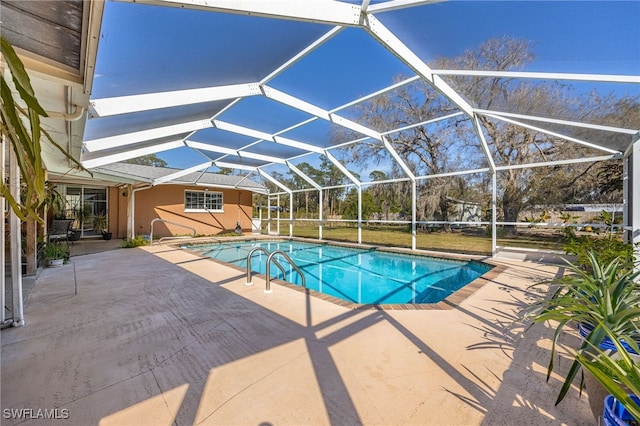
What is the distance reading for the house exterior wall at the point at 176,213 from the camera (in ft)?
40.3

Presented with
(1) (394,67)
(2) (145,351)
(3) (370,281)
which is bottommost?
(3) (370,281)

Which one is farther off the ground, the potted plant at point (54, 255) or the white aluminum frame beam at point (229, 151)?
the white aluminum frame beam at point (229, 151)

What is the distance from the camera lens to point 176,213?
13.5m

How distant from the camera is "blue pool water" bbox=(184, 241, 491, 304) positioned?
609 cm

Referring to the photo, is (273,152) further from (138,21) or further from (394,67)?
(138,21)

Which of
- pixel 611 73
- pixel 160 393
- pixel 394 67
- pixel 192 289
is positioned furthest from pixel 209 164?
pixel 611 73

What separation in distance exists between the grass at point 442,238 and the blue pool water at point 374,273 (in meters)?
2.04

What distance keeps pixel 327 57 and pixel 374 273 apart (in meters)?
5.79

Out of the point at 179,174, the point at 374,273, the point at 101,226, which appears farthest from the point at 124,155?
the point at 374,273

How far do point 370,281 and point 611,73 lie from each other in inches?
225

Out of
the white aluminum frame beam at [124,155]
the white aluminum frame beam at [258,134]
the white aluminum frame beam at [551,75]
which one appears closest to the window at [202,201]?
the white aluminum frame beam at [124,155]

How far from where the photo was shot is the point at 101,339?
110 inches

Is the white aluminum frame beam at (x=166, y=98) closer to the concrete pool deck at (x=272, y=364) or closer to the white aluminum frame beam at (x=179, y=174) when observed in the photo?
the concrete pool deck at (x=272, y=364)

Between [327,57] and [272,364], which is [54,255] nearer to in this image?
[272,364]
